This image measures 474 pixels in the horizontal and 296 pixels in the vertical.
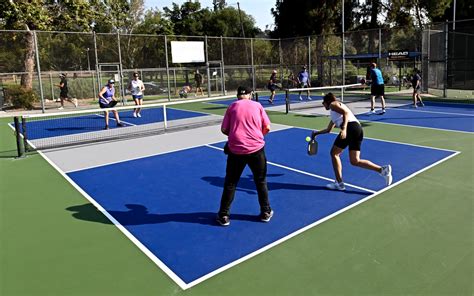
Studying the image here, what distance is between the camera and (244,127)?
532 cm

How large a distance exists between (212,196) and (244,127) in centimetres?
200

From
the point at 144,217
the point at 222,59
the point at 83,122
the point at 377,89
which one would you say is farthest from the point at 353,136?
the point at 222,59

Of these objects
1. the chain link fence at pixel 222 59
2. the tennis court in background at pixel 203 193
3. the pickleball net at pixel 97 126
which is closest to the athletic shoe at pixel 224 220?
the tennis court in background at pixel 203 193

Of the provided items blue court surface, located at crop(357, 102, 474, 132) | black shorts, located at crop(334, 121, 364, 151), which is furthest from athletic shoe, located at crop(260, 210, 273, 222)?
blue court surface, located at crop(357, 102, 474, 132)

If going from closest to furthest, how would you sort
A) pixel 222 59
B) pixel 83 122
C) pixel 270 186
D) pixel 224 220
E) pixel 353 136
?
pixel 224 220, pixel 353 136, pixel 270 186, pixel 83 122, pixel 222 59

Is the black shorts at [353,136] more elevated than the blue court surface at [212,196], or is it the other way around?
the black shorts at [353,136]

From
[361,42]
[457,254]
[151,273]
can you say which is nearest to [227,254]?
[151,273]

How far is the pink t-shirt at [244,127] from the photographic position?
5305mm

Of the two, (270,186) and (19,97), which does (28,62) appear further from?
(270,186)

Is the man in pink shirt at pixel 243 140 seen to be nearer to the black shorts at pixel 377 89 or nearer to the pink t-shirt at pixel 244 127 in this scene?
the pink t-shirt at pixel 244 127

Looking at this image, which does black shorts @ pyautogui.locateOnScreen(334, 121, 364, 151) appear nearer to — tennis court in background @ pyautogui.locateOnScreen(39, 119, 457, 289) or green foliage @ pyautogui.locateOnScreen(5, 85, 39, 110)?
→ tennis court in background @ pyautogui.locateOnScreen(39, 119, 457, 289)

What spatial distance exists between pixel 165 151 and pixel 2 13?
60.9 ft

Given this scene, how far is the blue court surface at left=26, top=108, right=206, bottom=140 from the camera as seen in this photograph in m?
14.4

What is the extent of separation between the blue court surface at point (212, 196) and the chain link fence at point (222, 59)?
14124 mm
